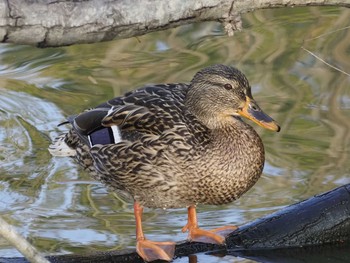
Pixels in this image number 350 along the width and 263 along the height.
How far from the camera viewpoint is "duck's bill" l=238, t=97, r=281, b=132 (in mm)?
5332

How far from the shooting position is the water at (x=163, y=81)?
6047 millimetres

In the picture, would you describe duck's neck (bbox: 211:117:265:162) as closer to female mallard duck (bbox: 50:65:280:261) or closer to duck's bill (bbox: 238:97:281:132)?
female mallard duck (bbox: 50:65:280:261)

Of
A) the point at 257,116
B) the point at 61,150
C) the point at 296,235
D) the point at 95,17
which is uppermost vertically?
the point at 95,17

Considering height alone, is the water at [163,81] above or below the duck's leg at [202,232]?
below

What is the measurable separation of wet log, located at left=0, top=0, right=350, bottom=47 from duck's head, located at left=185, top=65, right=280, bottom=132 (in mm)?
1280

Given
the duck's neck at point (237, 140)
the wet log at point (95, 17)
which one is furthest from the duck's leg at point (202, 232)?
the wet log at point (95, 17)

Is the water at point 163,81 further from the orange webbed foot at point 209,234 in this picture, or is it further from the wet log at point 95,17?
the wet log at point 95,17

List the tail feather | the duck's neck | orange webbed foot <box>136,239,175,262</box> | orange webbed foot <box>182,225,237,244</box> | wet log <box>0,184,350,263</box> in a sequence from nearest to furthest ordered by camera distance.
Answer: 1. wet log <box>0,184,350,263</box>
2. orange webbed foot <box>136,239,175,262</box>
3. orange webbed foot <box>182,225,237,244</box>
4. the duck's neck
5. the tail feather

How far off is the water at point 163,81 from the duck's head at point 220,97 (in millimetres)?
627

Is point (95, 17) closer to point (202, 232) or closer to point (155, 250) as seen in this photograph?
point (155, 250)

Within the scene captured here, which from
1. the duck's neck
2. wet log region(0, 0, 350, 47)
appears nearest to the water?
the duck's neck

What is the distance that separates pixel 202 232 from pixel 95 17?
1982 millimetres

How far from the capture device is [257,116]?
535 cm

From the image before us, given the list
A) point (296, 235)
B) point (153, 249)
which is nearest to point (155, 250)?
point (153, 249)
